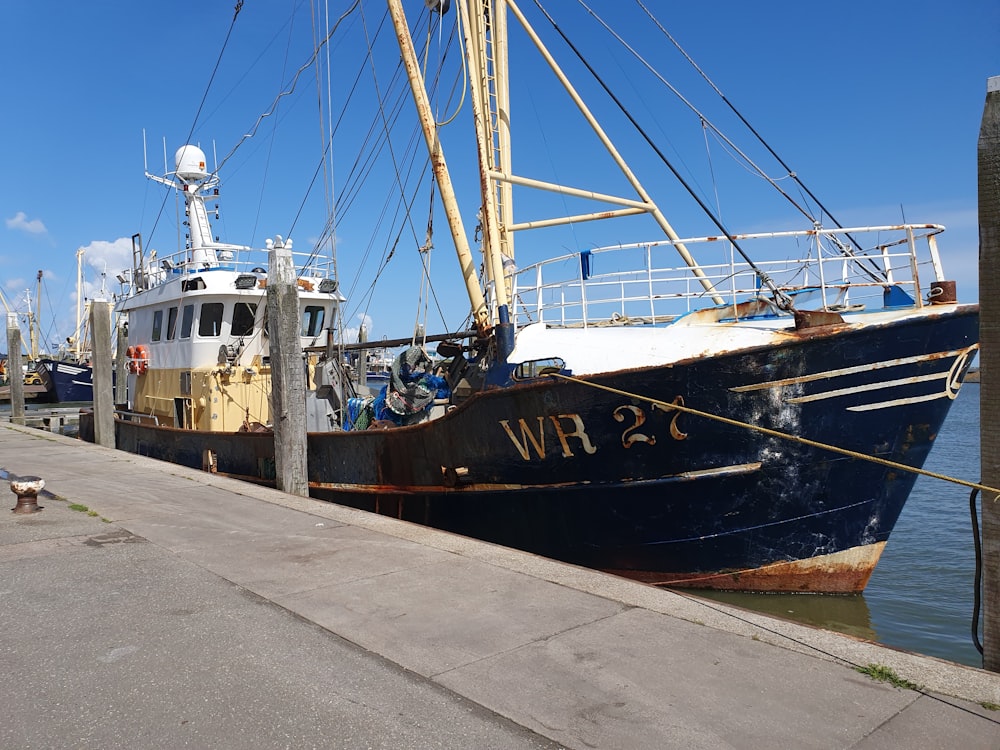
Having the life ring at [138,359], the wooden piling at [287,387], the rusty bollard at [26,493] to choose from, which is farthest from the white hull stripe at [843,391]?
the life ring at [138,359]

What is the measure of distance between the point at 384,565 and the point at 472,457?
266 centimetres

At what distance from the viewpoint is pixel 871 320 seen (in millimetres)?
6652

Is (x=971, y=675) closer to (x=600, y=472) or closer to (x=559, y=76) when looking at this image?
(x=600, y=472)

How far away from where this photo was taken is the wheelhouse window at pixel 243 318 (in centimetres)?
1362

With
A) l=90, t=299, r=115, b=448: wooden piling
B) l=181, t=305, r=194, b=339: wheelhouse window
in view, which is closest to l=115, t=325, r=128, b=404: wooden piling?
l=90, t=299, r=115, b=448: wooden piling

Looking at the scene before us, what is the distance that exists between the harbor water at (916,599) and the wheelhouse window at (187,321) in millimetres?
10311

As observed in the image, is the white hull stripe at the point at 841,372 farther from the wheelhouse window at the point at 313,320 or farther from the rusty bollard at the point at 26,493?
the wheelhouse window at the point at 313,320

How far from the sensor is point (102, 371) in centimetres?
1468

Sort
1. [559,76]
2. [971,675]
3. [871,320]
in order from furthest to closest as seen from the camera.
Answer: [559,76]
[871,320]
[971,675]

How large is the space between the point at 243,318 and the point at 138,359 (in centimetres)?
326

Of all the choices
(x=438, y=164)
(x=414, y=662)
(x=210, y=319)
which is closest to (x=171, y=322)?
(x=210, y=319)

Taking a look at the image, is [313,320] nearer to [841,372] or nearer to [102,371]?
[102,371]

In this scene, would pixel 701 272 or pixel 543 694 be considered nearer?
pixel 543 694

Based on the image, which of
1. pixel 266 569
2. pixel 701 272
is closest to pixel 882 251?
pixel 701 272
